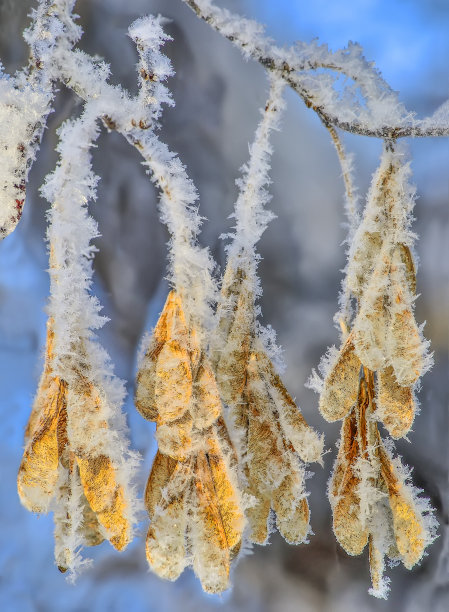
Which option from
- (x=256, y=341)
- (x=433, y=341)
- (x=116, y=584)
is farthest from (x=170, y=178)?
(x=116, y=584)

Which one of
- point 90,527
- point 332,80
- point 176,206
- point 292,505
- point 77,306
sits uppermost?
point 332,80

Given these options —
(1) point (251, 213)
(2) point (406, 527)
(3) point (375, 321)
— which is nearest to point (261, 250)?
(1) point (251, 213)

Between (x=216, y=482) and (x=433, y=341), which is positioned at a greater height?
(x=433, y=341)

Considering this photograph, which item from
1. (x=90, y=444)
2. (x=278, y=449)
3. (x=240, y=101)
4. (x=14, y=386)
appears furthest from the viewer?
(x=14, y=386)

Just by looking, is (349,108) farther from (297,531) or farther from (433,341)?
(433,341)

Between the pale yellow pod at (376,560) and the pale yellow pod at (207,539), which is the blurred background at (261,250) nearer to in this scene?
the pale yellow pod at (376,560)

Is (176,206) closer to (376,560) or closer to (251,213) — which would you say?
(251,213)
